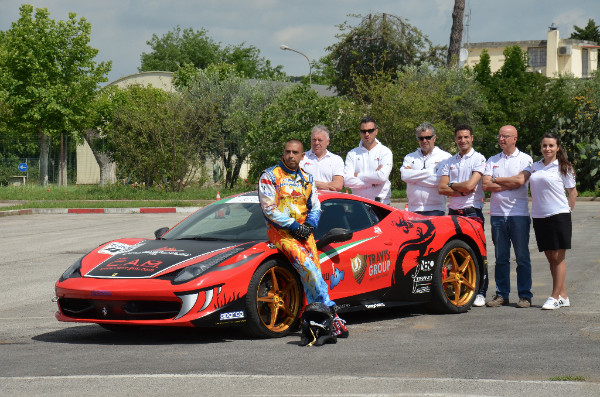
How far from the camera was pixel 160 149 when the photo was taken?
1425 inches

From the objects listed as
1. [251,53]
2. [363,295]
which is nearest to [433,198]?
[363,295]

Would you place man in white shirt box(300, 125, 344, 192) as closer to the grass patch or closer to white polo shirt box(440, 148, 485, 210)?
white polo shirt box(440, 148, 485, 210)

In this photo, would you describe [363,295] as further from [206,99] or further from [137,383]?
[206,99]

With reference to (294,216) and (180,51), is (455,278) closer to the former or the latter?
(294,216)

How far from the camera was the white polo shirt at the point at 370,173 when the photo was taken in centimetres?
1049

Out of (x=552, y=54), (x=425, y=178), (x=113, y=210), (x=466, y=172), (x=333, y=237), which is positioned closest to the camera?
(x=333, y=237)

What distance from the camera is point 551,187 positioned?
9188mm

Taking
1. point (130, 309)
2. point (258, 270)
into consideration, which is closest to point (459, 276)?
point (258, 270)

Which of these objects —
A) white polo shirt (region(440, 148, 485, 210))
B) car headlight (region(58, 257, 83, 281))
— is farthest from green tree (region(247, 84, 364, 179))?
car headlight (region(58, 257, 83, 281))

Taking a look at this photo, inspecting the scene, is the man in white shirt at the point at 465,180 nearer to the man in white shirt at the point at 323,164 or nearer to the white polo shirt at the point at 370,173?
the white polo shirt at the point at 370,173

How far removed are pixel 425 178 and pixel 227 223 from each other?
283 cm

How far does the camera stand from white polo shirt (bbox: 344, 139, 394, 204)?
34.4 ft

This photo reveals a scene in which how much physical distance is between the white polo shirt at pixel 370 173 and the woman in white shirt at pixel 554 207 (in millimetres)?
1761

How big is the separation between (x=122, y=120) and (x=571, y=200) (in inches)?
1144
